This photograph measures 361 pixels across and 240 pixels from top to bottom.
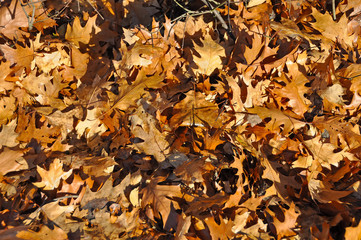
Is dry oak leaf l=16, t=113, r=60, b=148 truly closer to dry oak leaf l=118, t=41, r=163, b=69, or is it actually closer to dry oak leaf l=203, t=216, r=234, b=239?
dry oak leaf l=118, t=41, r=163, b=69

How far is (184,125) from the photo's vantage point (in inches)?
76.3

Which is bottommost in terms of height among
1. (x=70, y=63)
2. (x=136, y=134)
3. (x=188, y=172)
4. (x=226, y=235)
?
(x=226, y=235)

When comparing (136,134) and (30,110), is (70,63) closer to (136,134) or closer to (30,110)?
(30,110)

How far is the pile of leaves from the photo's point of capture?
1.69 metres

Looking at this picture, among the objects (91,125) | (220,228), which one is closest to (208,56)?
(91,125)

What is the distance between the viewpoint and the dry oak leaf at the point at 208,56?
6.93 ft

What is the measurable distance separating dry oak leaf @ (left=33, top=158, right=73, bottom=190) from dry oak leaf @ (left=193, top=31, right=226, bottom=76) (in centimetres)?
114

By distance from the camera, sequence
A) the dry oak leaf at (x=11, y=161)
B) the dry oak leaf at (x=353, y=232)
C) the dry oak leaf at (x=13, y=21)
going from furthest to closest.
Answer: the dry oak leaf at (x=13, y=21), the dry oak leaf at (x=11, y=161), the dry oak leaf at (x=353, y=232)

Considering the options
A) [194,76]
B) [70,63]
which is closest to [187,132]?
[194,76]

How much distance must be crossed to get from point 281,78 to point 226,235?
3.76ft

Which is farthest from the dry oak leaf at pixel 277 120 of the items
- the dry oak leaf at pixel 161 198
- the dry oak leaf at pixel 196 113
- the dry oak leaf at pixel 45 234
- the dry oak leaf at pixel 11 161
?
the dry oak leaf at pixel 11 161

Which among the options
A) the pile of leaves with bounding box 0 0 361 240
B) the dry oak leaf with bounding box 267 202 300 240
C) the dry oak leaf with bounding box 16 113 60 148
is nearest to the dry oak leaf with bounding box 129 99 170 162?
the pile of leaves with bounding box 0 0 361 240

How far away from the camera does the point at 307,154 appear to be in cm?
194

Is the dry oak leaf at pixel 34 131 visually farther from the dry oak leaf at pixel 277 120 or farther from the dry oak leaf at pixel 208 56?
the dry oak leaf at pixel 277 120
